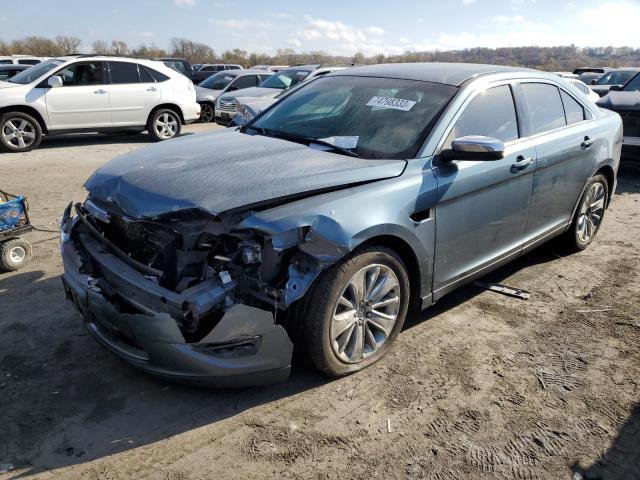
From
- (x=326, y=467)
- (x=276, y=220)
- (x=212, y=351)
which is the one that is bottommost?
(x=326, y=467)

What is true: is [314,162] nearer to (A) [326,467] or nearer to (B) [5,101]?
(A) [326,467]

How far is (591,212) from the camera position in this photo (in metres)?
5.32

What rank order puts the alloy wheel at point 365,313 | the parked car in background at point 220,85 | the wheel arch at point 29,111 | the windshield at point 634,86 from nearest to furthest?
the alloy wheel at point 365,313 → the wheel arch at point 29,111 → the windshield at point 634,86 → the parked car in background at point 220,85

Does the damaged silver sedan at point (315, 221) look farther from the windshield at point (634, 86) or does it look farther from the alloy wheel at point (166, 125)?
the alloy wheel at point (166, 125)

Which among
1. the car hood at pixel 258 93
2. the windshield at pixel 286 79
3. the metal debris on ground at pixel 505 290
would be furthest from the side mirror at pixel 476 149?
the windshield at pixel 286 79

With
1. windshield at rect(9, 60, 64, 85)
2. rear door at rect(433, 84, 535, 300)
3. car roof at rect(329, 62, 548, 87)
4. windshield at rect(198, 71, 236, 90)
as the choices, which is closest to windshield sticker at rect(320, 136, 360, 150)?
rear door at rect(433, 84, 535, 300)

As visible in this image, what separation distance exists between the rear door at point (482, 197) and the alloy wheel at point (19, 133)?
9.03m

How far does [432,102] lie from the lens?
3.70m

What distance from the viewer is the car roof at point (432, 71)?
3.94 meters

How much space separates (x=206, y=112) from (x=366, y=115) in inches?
472

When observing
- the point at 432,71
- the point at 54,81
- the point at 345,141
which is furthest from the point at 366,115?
the point at 54,81

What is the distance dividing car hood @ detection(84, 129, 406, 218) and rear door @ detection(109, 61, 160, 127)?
785 cm

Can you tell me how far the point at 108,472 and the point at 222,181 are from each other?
1.55 metres

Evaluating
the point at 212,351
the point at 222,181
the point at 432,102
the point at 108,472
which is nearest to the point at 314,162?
the point at 222,181
